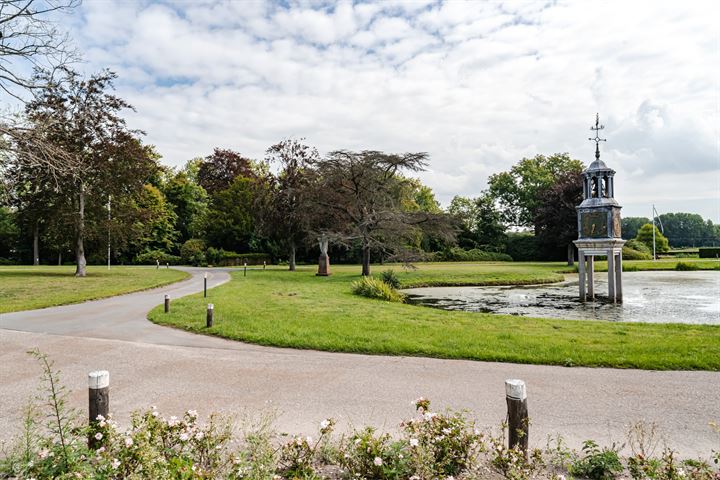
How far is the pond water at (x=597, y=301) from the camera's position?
13773mm

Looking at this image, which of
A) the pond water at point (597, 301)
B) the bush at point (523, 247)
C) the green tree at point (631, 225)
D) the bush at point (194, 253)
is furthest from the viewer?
the green tree at point (631, 225)

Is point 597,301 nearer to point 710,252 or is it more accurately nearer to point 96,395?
point 96,395

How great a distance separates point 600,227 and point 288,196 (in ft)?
65.1

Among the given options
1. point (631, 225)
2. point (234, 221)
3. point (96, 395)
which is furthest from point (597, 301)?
point (631, 225)

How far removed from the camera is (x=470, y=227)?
60.0m

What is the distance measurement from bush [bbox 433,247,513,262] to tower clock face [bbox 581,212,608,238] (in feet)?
108

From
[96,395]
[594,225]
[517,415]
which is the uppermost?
[594,225]

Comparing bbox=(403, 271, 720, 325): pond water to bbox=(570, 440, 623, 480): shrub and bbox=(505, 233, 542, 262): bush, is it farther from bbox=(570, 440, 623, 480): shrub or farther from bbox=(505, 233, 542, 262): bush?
bbox=(505, 233, 542, 262): bush

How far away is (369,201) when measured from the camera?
28.5 meters

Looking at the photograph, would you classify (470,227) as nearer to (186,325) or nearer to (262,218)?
(262,218)

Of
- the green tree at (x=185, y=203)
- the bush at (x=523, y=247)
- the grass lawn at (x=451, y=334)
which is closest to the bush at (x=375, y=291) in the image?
the grass lawn at (x=451, y=334)

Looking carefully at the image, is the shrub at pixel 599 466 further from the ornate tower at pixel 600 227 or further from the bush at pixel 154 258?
the bush at pixel 154 258

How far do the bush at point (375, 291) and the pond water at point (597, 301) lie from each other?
0.86 metres

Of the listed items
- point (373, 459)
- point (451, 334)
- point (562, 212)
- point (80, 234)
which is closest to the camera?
point (373, 459)
